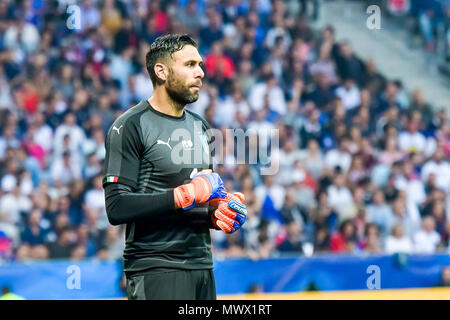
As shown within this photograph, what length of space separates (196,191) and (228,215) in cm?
30

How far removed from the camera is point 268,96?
14.1m

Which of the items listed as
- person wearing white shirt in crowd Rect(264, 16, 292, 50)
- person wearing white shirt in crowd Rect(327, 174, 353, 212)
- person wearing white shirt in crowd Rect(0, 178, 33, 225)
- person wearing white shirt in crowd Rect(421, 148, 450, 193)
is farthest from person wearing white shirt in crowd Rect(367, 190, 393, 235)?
person wearing white shirt in crowd Rect(0, 178, 33, 225)

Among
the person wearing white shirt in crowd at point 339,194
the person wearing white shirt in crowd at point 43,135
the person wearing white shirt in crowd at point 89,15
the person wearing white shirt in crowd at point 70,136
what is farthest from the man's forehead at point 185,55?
the person wearing white shirt in crowd at point 89,15

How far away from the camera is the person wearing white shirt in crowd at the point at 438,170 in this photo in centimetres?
1361

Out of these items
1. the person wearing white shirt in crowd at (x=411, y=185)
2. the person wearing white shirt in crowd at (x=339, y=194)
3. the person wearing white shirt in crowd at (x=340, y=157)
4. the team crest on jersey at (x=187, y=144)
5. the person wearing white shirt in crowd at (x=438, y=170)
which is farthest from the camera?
the person wearing white shirt in crowd at (x=438, y=170)

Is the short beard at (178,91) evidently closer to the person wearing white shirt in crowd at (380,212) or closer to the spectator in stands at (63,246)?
the spectator in stands at (63,246)

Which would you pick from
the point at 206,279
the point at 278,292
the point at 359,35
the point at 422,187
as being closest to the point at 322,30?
the point at 359,35

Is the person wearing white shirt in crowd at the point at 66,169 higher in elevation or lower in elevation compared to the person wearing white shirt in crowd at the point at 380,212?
higher

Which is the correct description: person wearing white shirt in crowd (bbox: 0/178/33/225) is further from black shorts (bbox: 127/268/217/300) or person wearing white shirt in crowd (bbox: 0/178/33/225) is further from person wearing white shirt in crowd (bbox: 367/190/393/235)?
black shorts (bbox: 127/268/217/300)

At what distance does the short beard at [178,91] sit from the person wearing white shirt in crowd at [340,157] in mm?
8486

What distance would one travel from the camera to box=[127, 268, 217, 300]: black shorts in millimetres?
4791

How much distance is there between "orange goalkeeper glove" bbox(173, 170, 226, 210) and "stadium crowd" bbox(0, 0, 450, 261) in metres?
6.52

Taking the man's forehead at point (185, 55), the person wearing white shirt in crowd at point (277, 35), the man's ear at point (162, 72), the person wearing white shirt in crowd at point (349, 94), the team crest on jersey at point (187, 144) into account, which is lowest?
the team crest on jersey at point (187, 144)
